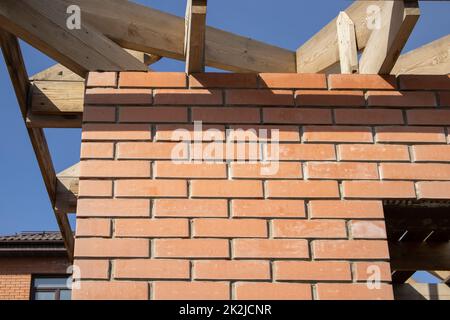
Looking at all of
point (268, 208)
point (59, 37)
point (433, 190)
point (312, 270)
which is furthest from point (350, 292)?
point (59, 37)

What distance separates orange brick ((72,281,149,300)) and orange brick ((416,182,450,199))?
1.25 m

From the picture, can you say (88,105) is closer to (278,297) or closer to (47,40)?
(47,40)

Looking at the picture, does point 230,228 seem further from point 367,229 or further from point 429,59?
point 429,59

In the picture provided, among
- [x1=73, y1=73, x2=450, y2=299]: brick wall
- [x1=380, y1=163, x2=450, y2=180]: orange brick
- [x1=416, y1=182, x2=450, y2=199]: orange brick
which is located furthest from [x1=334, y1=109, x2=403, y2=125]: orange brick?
[x1=416, y1=182, x2=450, y2=199]: orange brick

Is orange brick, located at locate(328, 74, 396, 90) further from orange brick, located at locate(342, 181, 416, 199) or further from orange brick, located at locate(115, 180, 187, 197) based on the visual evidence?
orange brick, located at locate(115, 180, 187, 197)

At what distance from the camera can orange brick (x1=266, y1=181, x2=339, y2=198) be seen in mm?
2725

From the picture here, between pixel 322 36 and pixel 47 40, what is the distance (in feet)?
4.95

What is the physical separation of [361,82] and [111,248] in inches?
55.2

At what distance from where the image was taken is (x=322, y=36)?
3568 millimetres

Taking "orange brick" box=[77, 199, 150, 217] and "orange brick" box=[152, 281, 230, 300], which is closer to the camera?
"orange brick" box=[152, 281, 230, 300]

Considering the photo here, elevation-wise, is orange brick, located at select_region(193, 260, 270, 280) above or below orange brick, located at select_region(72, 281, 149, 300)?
above

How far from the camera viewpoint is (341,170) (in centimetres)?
280

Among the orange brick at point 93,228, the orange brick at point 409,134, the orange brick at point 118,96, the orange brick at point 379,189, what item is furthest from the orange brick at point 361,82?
the orange brick at point 93,228

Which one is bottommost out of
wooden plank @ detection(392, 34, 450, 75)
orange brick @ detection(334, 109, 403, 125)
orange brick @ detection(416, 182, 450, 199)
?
orange brick @ detection(416, 182, 450, 199)
